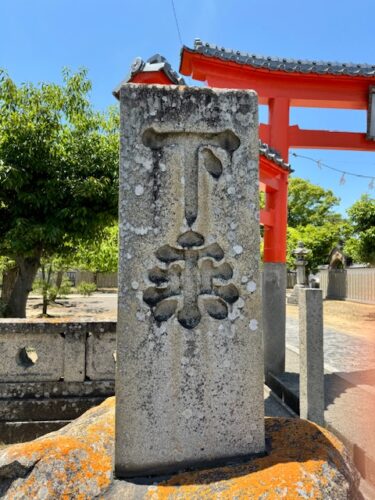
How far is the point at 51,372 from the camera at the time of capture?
4.31 metres

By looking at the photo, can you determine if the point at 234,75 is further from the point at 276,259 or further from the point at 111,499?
the point at 111,499

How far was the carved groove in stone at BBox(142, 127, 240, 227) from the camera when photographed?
2.03 m

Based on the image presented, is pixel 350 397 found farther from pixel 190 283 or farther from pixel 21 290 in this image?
pixel 21 290

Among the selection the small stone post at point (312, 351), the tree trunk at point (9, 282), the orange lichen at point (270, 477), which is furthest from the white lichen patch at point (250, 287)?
the tree trunk at point (9, 282)

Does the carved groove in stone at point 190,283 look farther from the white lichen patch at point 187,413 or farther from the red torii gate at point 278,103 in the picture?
the red torii gate at point 278,103

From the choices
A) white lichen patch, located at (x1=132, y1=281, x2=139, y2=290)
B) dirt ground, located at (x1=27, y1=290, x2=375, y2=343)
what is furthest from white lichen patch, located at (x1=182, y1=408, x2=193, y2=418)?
dirt ground, located at (x1=27, y1=290, x2=375, y2=343)

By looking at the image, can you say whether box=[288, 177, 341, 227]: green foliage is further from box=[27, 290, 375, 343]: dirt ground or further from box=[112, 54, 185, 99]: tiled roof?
box=[112, 54, 185, 99]: tiled roof

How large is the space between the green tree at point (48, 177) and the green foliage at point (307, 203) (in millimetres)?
31417

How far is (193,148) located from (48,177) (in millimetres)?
4955

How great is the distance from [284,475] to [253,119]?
1.69 meters

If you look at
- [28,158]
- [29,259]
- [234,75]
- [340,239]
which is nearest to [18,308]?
[29,259]

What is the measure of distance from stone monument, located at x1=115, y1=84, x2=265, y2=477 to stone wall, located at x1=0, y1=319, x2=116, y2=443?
2.57 m

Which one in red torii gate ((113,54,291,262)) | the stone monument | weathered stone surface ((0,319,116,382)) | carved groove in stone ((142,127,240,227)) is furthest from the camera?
red torii gate ((113,54,291,262))

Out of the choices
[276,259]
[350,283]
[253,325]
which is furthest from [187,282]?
[350,283]
